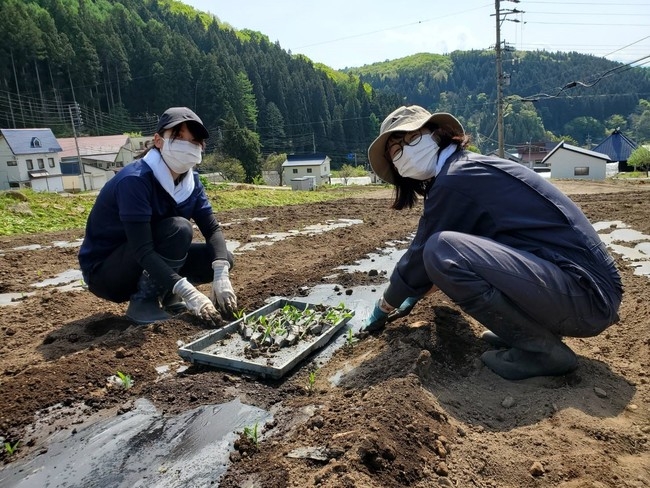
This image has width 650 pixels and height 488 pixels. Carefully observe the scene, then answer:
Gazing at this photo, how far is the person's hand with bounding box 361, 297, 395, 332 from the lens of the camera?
2.68m

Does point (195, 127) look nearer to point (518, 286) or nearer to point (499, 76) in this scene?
point (518, 286)

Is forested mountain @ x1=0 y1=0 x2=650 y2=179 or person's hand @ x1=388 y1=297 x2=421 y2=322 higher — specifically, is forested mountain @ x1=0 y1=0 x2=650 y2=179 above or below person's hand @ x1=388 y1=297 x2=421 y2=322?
above

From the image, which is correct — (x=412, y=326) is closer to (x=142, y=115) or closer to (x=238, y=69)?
(x=142, y=115)

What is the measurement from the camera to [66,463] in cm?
178

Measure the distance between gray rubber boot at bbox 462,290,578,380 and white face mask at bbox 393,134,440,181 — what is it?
746mm

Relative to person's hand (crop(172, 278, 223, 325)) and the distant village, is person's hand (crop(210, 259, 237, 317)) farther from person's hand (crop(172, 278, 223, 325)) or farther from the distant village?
the distant village

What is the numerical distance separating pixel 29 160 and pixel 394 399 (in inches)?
1793

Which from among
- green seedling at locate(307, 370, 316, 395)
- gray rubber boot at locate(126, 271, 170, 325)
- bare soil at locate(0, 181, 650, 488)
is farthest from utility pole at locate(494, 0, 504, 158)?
green seedling at locate(307, 370, 316, 395)

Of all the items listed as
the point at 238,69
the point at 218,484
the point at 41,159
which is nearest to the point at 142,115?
the point at 238,69

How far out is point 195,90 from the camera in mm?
62062

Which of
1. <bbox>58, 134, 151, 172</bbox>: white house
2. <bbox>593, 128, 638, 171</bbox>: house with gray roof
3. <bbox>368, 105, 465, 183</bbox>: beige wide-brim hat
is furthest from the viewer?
<bbox>58, 134, 151, 172</bbox>: white house

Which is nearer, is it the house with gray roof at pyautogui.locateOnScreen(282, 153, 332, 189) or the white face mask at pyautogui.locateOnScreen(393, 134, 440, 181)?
the white face mask at pyautogui.locateOnScreen(393, 134, 440, 181)

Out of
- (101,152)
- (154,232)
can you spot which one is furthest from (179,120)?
(101,152)

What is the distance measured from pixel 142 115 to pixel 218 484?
226 ft
